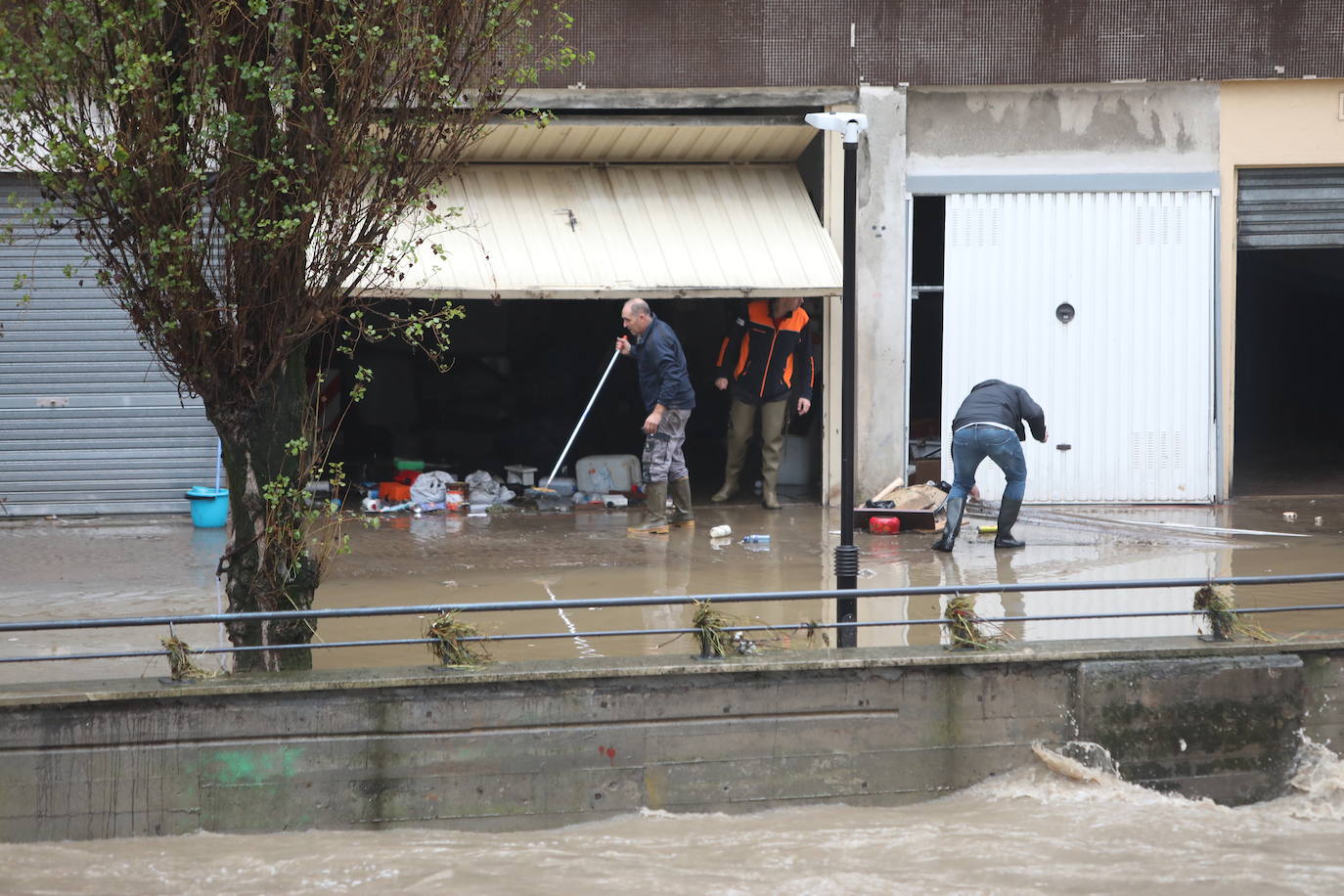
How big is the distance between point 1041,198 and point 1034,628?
643cm

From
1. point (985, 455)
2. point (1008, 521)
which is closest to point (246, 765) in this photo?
point (985, 455)

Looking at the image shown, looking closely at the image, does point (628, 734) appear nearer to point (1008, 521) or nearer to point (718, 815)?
point (718, 815)

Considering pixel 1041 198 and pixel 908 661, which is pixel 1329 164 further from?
pixel 908 661

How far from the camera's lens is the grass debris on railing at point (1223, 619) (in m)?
7.23

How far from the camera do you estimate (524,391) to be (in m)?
17.8

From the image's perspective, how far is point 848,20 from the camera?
522 inches

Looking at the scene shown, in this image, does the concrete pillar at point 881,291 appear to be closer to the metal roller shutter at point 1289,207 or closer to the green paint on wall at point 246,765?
the metal roller shutter at point 1289,207

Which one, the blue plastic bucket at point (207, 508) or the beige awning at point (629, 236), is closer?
the blue plastic bucket at point (207, 508)

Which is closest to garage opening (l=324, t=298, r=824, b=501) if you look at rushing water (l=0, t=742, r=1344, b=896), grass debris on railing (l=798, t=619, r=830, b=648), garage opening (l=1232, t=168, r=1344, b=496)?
garage opening (l=1232, t=168, r=1344, b=496)

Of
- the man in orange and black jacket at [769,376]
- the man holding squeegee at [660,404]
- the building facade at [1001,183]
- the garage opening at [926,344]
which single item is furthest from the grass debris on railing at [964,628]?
the garage opening at [926,344]

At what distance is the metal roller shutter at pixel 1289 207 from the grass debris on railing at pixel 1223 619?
24.3 ft

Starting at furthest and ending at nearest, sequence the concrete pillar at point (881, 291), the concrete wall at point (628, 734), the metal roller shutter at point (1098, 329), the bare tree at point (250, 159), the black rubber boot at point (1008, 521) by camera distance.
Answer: the metal roller shutter at point (1098, 329) → the concrete pillar at point (881, 291) → the black rubber boot at point (1008, 521) → the concrete wall at point (628, 734) → the bare tree at point (250, 159)

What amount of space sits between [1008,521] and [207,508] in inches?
261

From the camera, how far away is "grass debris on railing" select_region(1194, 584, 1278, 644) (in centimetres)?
723
